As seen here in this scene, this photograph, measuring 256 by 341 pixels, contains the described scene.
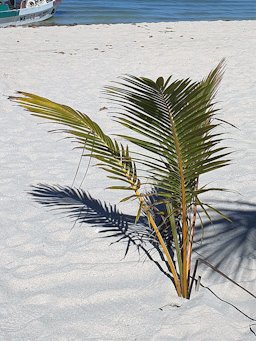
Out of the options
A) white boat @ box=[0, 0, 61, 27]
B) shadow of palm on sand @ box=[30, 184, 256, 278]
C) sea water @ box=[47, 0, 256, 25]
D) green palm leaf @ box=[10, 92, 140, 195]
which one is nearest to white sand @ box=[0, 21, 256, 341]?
shadow of palm on sand @ box=[30, 184, 256, 278]

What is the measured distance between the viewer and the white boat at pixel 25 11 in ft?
66.8

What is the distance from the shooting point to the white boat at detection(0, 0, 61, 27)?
20375 mm

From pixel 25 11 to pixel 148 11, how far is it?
6827mm

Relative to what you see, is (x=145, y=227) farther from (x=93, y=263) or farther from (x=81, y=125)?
(x=81, y=125)

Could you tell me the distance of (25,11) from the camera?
2130 cm

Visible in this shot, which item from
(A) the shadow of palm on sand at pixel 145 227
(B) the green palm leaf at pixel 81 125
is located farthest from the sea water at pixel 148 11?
(B) the green palm leaf at pixel 81 125

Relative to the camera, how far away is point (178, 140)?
8.18ft

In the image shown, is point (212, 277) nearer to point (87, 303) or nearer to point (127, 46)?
point (87, 303)

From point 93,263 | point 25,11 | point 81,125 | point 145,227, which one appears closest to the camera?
point 81,125

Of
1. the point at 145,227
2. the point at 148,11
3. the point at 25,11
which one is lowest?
the point at 145,227

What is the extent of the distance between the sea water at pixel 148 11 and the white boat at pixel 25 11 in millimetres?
497

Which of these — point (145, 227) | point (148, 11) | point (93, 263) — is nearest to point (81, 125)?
point (93, 263)

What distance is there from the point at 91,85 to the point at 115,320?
5.95 metres

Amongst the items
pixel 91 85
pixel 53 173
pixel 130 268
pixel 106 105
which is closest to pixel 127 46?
pixel 91 85
